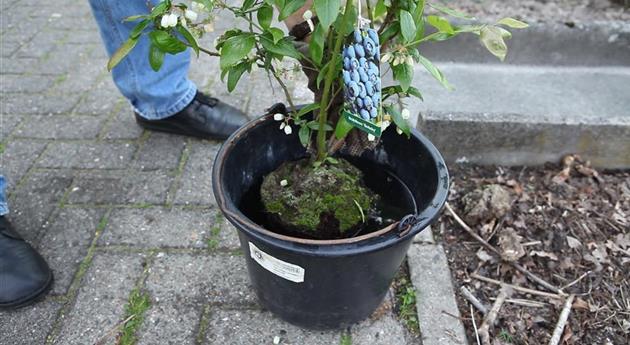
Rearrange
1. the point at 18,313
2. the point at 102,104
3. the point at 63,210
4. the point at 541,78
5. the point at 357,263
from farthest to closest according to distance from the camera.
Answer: the point at 541,78 → the point at 102,104 → the point at 63,210 → the point at 18,313 → the point at 357,263

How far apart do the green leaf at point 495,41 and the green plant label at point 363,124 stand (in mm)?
264

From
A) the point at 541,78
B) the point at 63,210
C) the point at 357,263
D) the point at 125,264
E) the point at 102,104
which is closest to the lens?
the point at 357,263

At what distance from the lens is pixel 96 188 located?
1.98m

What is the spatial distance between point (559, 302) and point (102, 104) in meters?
2.25

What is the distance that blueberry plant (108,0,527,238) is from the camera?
0.95m

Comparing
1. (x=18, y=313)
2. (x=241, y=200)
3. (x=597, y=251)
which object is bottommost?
(x=18, y=313)

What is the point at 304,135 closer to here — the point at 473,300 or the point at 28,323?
the point at 473,300

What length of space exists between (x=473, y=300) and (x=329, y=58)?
0.96 metres

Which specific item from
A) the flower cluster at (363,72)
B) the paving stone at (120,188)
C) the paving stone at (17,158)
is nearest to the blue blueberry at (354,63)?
the flower cluster at (363,72)

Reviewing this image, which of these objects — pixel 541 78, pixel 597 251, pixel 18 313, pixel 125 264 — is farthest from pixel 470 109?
pixel 18 313

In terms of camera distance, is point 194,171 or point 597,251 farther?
point 194,171

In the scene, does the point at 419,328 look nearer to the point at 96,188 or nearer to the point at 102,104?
the point at 96,188

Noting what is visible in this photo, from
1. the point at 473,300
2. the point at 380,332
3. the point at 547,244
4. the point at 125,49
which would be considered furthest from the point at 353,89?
the point at 547,244

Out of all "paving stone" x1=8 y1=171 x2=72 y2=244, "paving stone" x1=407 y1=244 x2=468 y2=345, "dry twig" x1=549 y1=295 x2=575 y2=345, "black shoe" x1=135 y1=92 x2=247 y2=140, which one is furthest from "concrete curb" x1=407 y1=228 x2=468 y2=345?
"paving stone" x1=8 y1=171 x2=72 y2=244
